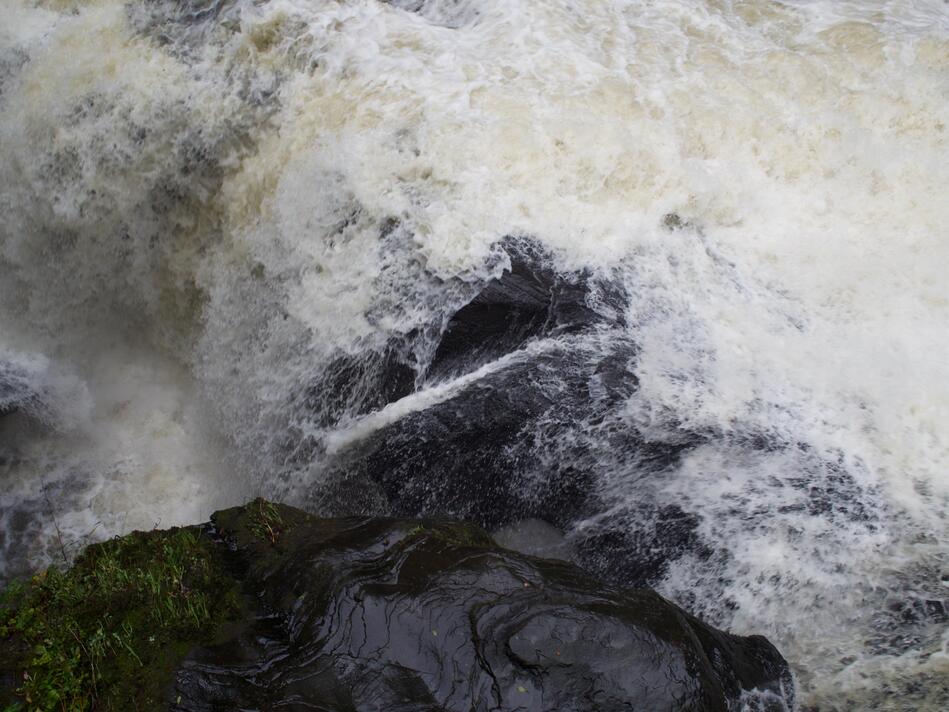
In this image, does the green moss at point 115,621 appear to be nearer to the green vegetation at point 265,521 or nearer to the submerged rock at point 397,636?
the submerged rock at point 397,636

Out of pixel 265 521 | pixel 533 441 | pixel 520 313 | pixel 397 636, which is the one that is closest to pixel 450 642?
pixel 397 636

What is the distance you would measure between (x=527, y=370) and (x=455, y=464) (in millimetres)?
799

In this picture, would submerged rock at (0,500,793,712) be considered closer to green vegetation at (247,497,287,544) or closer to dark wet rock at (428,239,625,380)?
green vegetation at (247,497,287,544)

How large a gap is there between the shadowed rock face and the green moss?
15 cm

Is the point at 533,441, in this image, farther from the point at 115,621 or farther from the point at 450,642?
the point at 115,621

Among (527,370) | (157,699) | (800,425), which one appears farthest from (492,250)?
(157,699)

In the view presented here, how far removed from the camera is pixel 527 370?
5.39m

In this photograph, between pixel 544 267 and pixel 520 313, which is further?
pixel 544 267

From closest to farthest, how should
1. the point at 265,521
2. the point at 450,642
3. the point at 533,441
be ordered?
1. the point at 450,642
2. the point at 265,521
3. the point at 533,441

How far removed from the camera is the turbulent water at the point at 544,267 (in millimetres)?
4891

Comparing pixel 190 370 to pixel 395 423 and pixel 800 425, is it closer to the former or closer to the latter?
pixel 395 423

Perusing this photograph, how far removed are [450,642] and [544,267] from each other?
2.95m

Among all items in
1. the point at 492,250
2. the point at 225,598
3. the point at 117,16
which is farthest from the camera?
the point at 117,16

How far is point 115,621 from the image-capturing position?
3840mm
